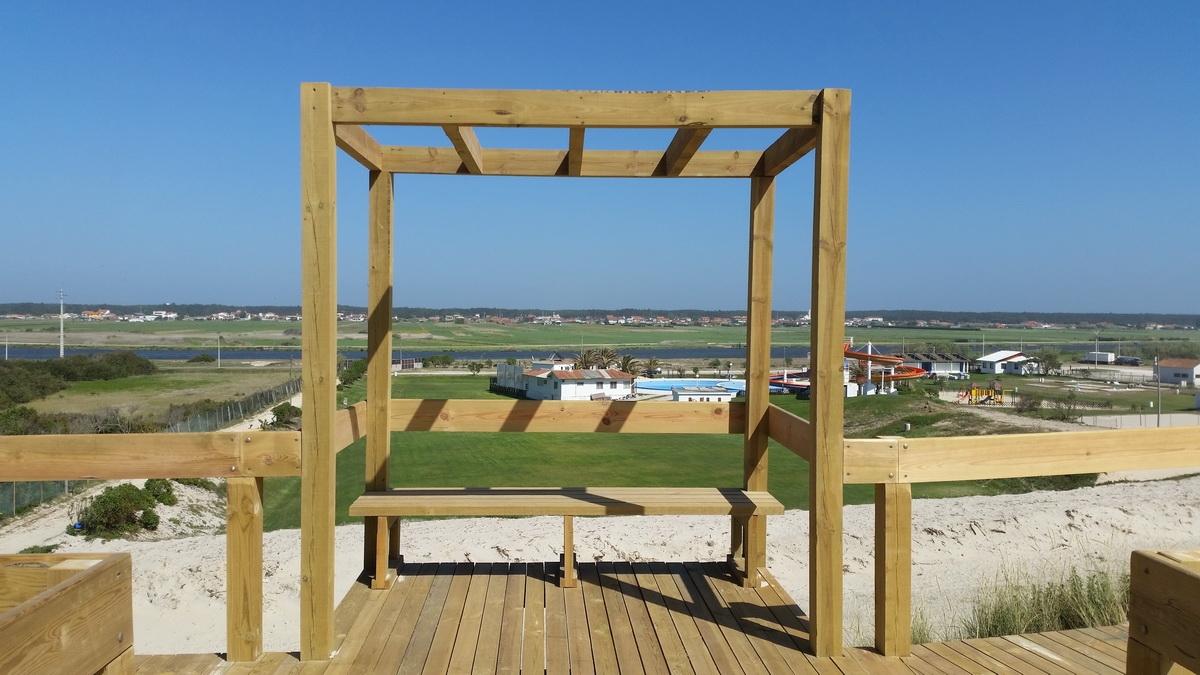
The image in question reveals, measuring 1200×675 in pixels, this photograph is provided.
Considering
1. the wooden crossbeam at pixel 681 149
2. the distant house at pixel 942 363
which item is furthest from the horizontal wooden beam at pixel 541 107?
the distant house at pixel 942 363

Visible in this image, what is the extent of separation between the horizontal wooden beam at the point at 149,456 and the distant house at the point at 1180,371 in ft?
222

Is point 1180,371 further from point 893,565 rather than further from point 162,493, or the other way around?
point 893,565

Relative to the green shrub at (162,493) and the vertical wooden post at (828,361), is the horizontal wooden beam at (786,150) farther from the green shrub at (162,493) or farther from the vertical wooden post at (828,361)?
the green shrub at (162,493)

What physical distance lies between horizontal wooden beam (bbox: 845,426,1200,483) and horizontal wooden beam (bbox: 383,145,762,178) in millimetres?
1838

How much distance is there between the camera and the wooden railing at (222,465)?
2.83 meters

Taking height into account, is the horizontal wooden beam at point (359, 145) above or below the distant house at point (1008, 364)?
above

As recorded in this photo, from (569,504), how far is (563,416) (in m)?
0.87

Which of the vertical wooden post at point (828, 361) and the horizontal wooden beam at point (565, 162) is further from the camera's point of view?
the horizontal wooden beam at point (565, 162)

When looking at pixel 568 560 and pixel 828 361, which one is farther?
pixel 568 560

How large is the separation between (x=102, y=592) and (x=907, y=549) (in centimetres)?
259

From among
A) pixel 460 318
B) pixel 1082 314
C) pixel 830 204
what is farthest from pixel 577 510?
pixel 1082 314

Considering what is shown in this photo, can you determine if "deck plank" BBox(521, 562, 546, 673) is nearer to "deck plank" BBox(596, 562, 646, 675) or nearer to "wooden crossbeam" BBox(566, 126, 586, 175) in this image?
"deck plank" BBox(596, 562, 646, 675)

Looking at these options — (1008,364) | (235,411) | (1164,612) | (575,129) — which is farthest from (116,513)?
(1008,364)

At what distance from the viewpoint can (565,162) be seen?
4.16 meters
